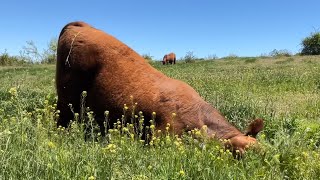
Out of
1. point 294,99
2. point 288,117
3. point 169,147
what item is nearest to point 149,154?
point 169,147

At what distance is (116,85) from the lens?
22.0 feet

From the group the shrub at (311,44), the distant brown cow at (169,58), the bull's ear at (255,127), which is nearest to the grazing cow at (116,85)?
the bull's ear at (255,127)

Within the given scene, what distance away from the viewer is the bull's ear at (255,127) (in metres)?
5.45

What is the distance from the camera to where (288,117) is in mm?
8125

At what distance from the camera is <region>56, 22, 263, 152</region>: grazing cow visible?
616cm

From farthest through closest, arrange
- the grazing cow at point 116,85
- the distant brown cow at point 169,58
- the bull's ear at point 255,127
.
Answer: the distant brown cow at point 169,58 < the grazing cow at point 116,85 < the bull's ear at point 255,127

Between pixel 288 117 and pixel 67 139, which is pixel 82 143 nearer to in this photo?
pixel 67 139

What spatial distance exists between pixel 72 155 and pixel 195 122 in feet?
7.18

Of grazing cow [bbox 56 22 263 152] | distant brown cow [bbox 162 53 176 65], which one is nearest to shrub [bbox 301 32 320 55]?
distant brown cow [bbox 162 53 176 65]

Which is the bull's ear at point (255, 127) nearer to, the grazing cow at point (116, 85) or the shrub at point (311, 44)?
the grazing cow at point (116, 85)

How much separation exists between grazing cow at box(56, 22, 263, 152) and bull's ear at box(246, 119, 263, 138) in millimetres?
316

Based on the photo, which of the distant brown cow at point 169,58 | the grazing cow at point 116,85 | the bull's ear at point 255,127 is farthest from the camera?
the distant brown cow at point 169,58

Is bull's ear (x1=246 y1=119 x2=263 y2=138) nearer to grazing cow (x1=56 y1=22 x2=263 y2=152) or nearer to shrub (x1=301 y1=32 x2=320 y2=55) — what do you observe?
grazing cow (x1=56 y1=22 x2=263 y2=152)

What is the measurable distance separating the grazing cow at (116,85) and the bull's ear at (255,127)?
0.32 metres
